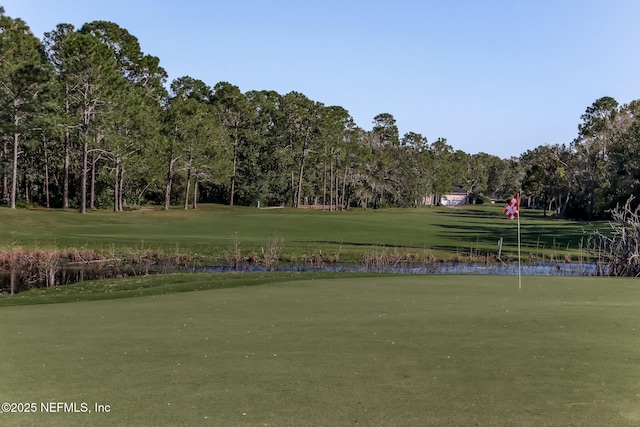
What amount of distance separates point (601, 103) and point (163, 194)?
240ft

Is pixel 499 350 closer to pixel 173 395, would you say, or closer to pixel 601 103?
pixel 173 395

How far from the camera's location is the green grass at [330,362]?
5.02m

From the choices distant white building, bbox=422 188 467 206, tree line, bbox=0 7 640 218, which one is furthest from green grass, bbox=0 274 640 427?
distant white building, bbox=422 188 467 206

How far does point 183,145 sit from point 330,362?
58441 mm

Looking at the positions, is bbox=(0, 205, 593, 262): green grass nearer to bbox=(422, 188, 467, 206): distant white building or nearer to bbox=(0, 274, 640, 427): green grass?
bbox=(0, 274, 640, 427): green grass

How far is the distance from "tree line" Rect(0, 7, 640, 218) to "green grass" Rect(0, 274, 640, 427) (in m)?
39.8

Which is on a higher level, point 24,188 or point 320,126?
point 320,126

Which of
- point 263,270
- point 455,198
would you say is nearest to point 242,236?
point 263,270

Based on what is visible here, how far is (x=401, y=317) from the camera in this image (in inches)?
394

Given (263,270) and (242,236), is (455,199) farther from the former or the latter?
(263,270)

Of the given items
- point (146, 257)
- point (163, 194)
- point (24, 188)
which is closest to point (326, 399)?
point (146, 257)

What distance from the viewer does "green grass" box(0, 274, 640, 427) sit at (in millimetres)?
5020

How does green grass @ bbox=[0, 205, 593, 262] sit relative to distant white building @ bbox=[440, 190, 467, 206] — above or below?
below

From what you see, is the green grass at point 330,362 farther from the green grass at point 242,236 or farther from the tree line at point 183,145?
the tree line at point 183,145
